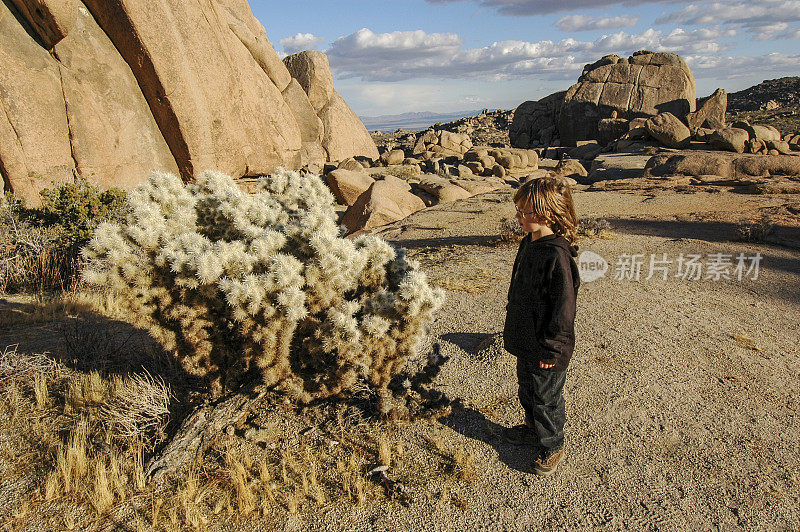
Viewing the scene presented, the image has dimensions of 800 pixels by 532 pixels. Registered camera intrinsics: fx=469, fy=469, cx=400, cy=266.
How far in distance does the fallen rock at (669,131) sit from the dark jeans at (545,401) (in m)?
23.3

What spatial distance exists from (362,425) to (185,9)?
15.8 meters

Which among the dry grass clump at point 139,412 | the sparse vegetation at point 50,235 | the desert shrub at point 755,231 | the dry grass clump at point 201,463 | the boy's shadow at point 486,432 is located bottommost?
the desert shrub at point 755,231

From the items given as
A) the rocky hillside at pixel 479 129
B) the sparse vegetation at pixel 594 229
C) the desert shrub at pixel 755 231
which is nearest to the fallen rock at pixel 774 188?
the desert shrub at pixel 755 231

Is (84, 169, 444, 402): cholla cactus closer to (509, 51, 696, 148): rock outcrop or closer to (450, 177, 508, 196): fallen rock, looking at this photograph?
(450, 177, 508, 196): fallen rock

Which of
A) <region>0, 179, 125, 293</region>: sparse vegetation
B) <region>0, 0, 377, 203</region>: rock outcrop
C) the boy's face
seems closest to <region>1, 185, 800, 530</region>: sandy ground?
the boy's face

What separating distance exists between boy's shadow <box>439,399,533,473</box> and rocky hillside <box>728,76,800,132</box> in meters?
41.4

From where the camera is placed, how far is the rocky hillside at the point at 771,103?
39938 millimetres

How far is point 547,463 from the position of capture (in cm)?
313

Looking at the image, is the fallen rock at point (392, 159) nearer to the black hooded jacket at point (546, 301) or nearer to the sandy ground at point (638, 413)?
the sandy ground at point (638, 413)

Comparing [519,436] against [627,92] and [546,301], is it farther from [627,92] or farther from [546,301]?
[627,92]

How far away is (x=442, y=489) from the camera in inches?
119

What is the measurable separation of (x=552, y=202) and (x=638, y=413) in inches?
77.9

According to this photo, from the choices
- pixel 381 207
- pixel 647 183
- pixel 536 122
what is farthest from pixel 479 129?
pixel 381 207

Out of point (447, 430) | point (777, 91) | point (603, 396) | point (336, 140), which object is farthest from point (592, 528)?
point (777, 91)
